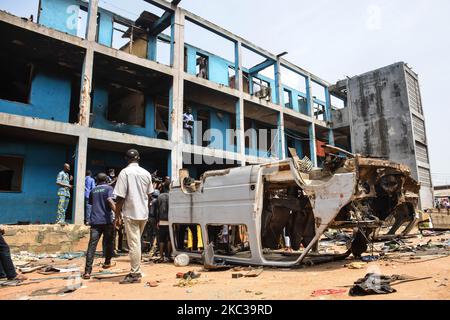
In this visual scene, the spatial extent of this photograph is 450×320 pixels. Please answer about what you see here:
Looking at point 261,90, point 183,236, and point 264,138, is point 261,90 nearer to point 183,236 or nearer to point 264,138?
point 264,138

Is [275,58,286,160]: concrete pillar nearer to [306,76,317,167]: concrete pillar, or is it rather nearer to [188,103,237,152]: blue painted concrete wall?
[188,103,237,152]: blue painted concrete wall

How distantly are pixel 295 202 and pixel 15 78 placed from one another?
11902 millimetres

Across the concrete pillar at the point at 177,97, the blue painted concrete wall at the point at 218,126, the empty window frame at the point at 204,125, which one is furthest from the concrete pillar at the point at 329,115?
the concrete pillar at the point at 177,97

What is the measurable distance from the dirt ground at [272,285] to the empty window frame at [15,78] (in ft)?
29.0

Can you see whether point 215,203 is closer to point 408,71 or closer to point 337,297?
point 337,297

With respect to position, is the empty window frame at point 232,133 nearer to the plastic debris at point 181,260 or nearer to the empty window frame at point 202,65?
the empty window frame at point 202,65

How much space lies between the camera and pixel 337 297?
263 cm

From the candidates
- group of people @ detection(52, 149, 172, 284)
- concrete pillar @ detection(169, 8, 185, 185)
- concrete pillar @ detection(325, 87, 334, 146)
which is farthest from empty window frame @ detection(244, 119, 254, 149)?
group of people @ detection(52, 149, 172, 284)

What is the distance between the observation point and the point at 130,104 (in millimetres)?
13352

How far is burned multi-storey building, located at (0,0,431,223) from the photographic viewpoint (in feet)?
31.1

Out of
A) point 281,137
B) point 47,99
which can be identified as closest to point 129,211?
point 47,99

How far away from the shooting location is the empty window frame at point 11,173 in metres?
9.82

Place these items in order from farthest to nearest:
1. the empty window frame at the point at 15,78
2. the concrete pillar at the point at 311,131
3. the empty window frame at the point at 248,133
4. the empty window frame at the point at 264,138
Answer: the concrete pillar at the point at 311,131 → the empty window frame at the point at 264,138 → the empty window frame at the point at 248,133 → the empty window frame at the point at 15,78

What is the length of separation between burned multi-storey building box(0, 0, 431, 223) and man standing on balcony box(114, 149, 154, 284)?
5.46 m
